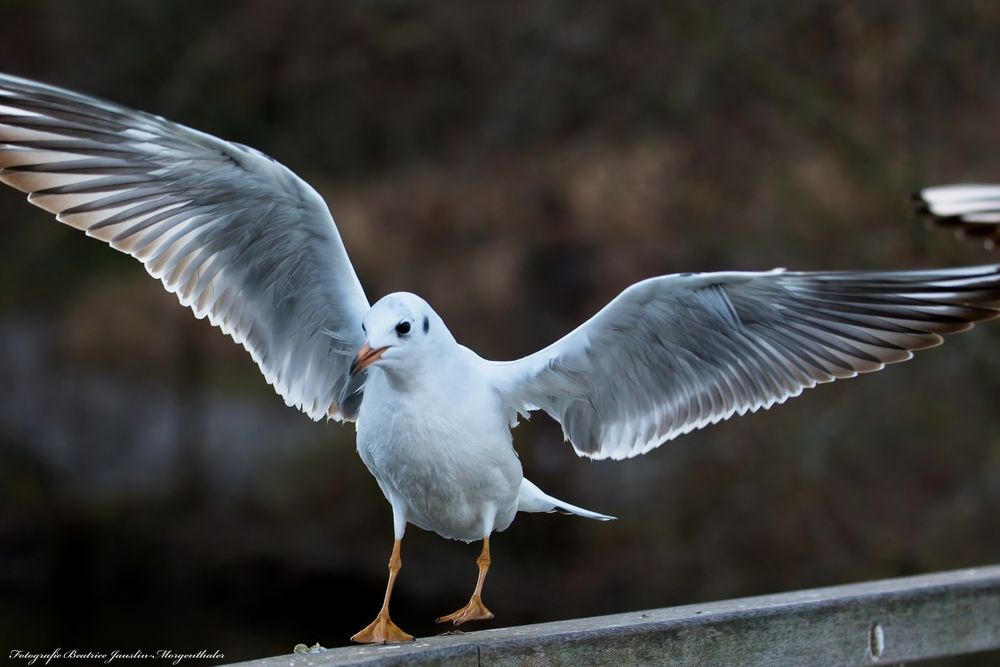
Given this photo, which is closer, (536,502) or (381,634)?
(381,634)

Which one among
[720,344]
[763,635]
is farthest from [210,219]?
[763,635]

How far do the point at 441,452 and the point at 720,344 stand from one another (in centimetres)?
79

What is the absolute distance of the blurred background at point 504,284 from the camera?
744cm

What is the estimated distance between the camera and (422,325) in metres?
2.65

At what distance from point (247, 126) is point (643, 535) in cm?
417

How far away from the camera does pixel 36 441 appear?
35.0ft

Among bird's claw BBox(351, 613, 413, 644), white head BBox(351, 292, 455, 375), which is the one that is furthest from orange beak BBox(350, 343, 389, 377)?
bird's claw BBox(351, 613, 413, 644)

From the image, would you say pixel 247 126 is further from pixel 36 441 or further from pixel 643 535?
pixel 643 535

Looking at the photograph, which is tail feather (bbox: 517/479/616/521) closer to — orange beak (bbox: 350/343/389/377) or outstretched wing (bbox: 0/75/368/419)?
outstretched wing (bbox: 0/75/368/419)

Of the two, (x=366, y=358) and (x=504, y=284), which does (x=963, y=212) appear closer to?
(x=366, y=358)

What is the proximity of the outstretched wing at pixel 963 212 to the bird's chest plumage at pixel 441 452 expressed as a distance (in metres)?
1.24

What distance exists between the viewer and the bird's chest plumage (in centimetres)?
266

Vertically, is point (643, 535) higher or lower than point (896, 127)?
lower

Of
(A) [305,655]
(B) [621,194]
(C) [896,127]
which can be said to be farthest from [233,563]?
(A) [305,655]
